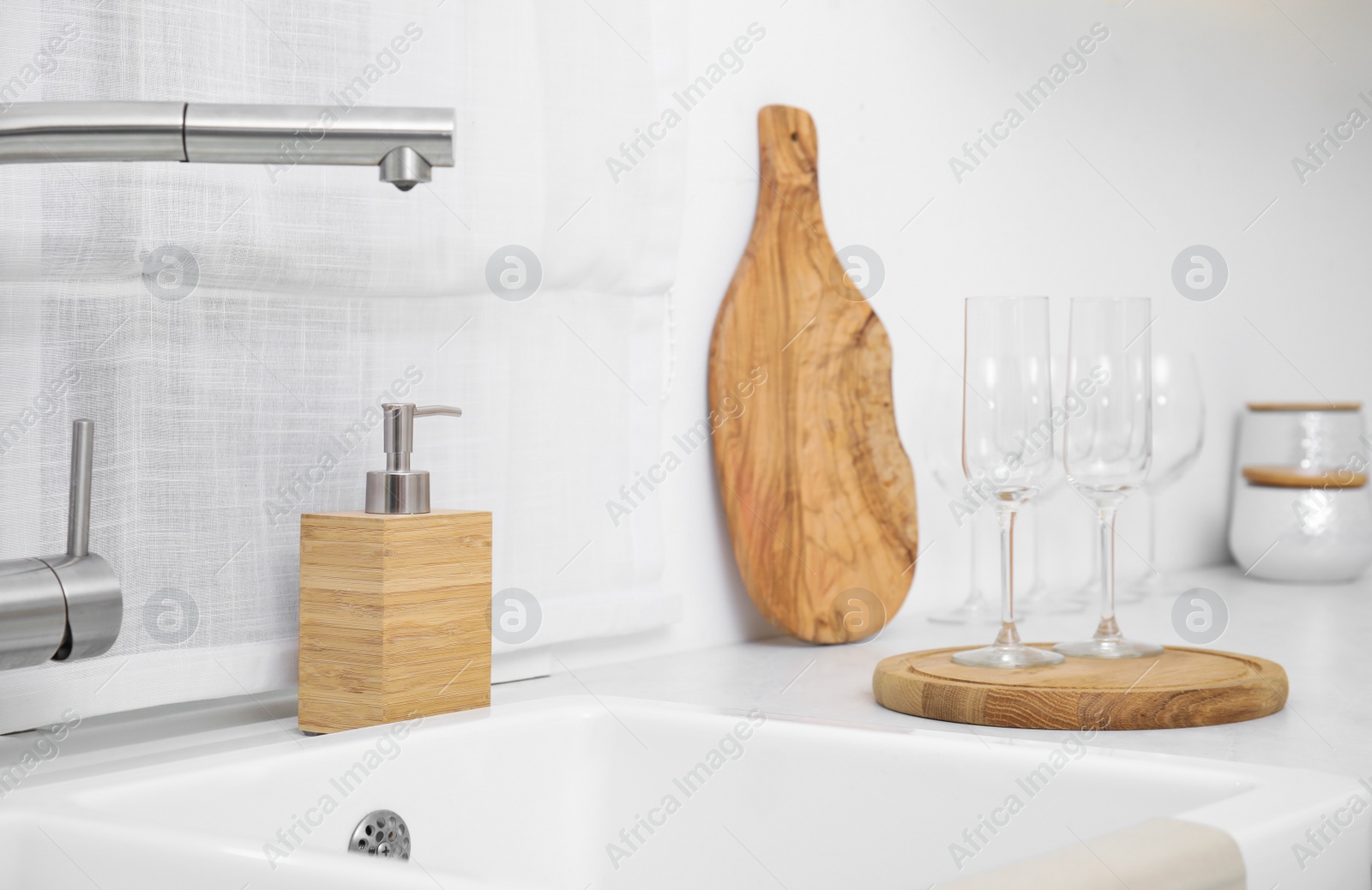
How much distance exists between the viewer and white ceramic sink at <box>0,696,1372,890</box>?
1.79ft

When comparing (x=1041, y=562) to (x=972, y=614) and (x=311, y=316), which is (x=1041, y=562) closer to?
(x=972, y=614)

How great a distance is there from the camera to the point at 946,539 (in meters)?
1.42

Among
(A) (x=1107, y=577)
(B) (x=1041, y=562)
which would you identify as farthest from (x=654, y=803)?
(B) (x=1041, y=562)

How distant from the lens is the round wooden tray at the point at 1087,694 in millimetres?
794

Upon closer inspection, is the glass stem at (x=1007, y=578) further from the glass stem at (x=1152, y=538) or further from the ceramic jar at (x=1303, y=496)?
the ceramic jar at (x=1303, y=496)

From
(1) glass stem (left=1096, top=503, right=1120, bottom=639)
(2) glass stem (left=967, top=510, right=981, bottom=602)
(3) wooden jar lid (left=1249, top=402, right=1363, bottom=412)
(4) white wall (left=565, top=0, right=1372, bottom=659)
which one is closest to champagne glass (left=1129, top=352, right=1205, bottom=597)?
(1) glass stem (left=1096, top=503, right=1120, bottom=639)

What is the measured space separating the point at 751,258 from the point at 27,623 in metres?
0.72

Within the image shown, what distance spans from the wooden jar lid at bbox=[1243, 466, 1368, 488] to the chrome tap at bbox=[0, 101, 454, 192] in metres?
1.49

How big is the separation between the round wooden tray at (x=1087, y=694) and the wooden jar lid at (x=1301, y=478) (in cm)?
89

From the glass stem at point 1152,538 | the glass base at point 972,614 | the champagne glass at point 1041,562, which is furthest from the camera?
the glass stem at point 1152,538

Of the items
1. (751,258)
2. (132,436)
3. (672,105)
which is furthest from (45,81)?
(751,258)

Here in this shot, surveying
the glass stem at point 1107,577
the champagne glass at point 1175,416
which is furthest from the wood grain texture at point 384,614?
the champagne glass at point 1175,416

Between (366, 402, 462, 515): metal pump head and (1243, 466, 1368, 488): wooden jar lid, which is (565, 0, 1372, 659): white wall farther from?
(366, 402, 462, 515): metal pump head

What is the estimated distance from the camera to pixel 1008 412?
911mm
